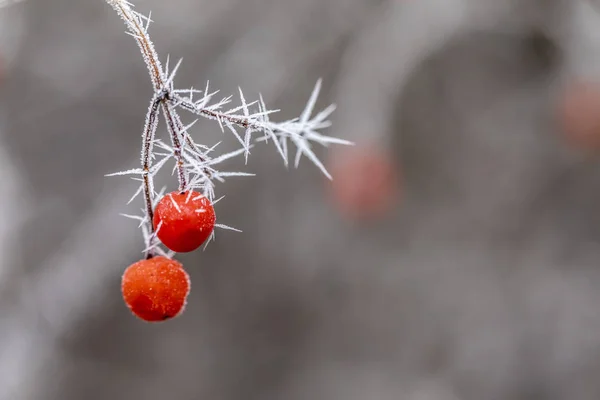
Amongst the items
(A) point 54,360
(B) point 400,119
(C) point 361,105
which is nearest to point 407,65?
(C) point 361,105

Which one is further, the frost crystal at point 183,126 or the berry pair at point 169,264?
the berry pair at point 169,264

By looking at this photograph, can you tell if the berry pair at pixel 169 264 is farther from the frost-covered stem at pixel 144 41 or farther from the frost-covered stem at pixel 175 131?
the frost-covered stem at pixel 144 41

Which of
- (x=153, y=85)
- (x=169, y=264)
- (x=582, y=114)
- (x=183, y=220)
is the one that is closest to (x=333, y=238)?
(x=582, y=114)

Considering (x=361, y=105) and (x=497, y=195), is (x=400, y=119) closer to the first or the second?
(x=497, y=195)

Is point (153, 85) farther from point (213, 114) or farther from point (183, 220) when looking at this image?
point (183, 220)

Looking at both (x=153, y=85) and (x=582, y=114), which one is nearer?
(x=153, y=85)

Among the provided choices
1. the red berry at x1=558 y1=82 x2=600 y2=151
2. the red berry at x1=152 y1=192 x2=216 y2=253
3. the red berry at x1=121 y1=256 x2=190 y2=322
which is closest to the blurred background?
the red berry at x1=558 y1=82 x2=600 y2=151

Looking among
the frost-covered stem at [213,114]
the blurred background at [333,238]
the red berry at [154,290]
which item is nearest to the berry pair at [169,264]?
the red berry at [154,290]
